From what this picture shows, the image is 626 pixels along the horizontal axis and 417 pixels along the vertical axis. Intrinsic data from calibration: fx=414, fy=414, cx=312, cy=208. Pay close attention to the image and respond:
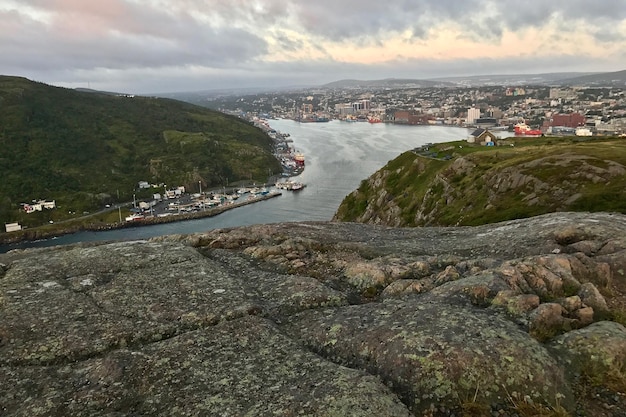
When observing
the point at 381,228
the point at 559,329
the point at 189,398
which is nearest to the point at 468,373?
the point at 559,329

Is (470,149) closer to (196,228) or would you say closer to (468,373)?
(196,228)

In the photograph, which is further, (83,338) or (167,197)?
(167,197)

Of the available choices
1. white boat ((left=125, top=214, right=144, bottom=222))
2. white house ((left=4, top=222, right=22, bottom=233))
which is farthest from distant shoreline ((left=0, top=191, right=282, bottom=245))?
white house ((left=4, top=222, right=22, bottom=233))

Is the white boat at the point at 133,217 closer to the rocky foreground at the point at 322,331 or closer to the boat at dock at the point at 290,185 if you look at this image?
the boat at dock at the point at 290,185

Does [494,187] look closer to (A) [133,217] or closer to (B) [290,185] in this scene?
(A) [133,217]

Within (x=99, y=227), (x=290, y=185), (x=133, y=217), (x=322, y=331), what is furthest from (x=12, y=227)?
(x=322, y=331)

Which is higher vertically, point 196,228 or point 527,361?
point 527,361

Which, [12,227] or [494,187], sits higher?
[494,187]
